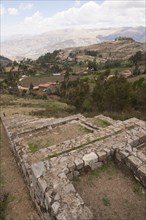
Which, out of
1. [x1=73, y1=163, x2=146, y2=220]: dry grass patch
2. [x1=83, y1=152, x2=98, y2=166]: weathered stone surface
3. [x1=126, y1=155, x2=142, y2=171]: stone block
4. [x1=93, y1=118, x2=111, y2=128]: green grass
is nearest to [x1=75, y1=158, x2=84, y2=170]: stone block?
[x1=83, y1=152, x2=98, y2=166]: weathered stone surface

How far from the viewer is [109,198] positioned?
8102mm

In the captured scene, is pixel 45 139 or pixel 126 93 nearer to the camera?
pixel 45 139

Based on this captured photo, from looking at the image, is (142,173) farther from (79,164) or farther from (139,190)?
(79,164)

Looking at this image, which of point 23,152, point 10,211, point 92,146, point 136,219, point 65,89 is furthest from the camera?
point 65,89

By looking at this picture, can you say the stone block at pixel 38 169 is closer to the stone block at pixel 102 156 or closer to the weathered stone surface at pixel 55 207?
the weathered stone surface at pixel 55 207

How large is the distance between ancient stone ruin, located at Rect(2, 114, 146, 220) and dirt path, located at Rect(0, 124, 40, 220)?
18.4 inches

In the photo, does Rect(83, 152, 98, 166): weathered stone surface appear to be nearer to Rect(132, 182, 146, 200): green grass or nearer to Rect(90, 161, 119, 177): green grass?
Rect(90, 161, 119, 177): green grass

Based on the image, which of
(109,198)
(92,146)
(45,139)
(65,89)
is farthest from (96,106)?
(65,89)

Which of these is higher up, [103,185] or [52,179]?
[52,179]

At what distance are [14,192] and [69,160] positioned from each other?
140 inches

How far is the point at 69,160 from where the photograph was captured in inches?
366

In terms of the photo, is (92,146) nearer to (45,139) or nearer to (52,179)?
(52,179)

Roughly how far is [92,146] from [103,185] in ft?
7.10

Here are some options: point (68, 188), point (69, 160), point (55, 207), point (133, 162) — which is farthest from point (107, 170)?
point (55, 207)
